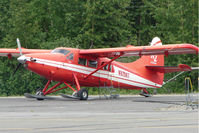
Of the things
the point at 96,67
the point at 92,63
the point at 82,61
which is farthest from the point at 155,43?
the point at 82,61

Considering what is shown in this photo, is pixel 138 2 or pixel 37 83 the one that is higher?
pixel 138 2

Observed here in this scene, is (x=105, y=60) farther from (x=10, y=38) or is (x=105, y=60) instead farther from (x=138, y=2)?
(x=138, y=2)

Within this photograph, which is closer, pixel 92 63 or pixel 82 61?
pixel 82 61

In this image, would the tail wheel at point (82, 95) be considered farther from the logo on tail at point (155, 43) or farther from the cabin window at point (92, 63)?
the logo on tail at point (155, 43)

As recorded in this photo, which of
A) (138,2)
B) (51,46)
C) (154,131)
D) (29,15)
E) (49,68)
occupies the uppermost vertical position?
(138,2)

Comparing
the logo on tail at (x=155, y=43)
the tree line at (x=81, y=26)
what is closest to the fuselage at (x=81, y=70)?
the logo on tail at (x=155, y=43)

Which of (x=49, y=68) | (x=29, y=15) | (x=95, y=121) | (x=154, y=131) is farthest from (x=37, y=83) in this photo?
(x=154, y=131)

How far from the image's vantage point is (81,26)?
3859cm

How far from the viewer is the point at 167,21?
40188 mm

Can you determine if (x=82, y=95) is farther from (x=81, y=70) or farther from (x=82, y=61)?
(x=82, y=61)

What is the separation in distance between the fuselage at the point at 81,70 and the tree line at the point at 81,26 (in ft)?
33.6

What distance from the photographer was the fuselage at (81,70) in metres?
18.6

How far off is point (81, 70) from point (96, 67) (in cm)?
120

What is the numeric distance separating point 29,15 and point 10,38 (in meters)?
5.03
